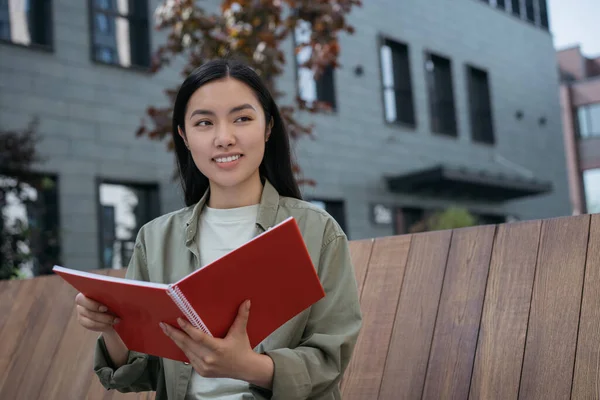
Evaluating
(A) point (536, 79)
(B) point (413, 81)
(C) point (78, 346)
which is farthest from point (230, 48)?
(A) point (536, 79)

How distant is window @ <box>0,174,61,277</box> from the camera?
7762mm

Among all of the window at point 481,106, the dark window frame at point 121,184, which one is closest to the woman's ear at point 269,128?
the dark window frame at point 121,184

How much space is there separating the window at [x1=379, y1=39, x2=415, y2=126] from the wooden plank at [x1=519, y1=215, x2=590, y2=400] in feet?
36.7

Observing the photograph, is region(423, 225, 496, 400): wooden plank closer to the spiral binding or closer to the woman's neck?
the woman's neck

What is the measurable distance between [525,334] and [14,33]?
25.6ft

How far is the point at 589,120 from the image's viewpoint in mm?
31078

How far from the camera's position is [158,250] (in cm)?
202

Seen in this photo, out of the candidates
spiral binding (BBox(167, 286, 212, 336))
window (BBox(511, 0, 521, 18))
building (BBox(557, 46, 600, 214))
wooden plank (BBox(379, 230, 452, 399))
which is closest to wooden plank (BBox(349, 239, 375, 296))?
wooden plank (BBox(379, 230, 452, 399))

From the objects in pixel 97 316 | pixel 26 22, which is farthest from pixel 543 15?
pixel 97 316

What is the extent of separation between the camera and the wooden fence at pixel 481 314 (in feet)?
6.86

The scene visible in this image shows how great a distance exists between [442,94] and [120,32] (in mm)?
7151

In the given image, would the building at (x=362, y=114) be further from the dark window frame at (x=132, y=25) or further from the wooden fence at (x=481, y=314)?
the wooden fence at (x=481, y=314)

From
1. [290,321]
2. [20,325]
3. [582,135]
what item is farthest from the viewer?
[582,135]

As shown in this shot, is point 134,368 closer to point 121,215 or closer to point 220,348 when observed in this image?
point 220,348
